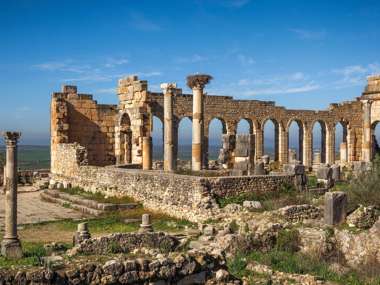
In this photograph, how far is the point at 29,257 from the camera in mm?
9625

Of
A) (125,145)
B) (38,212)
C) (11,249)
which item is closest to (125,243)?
(11,249)

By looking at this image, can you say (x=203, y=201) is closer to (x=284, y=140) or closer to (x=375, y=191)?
(x=375, y=191)

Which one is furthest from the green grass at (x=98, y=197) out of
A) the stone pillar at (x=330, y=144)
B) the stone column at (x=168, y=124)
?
the stone pillar at (x=330, y=144)

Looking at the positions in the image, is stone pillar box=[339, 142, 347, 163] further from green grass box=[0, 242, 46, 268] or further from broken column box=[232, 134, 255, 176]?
green grass box=[0, 242, 46, 268]

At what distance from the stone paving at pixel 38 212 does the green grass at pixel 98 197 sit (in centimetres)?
120

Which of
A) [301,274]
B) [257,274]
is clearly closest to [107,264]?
[257,274]

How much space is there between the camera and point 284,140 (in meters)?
35.4

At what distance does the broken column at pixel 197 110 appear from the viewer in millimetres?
21547

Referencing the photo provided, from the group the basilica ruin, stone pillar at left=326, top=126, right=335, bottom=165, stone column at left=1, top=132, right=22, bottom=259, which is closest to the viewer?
stone column at left=1, top=132, right=22, bottom=259

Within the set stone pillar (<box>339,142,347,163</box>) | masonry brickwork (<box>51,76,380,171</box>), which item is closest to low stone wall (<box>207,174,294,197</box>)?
masonry brickwork (<box>51,76,380,171</box>)

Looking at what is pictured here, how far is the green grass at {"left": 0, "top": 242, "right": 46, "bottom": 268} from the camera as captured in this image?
8508mm

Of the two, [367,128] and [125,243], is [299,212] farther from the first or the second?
[367,128]

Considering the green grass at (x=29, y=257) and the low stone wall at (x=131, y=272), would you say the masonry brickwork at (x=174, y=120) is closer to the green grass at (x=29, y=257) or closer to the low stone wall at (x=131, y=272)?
the green grass at (x=29, y=257)

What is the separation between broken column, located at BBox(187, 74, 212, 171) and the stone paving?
6172 mm
